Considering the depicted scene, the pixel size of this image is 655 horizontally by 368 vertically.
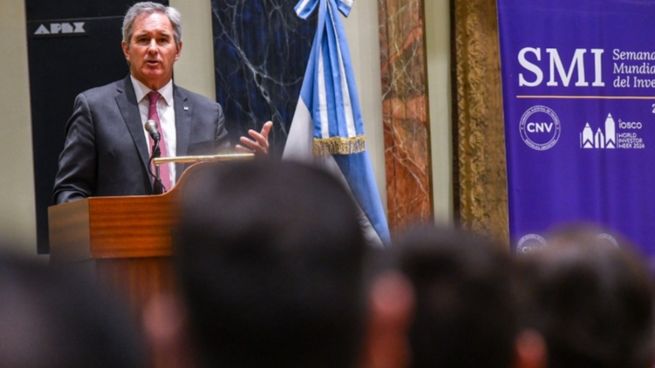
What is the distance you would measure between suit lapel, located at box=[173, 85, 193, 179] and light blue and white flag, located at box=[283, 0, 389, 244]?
6.46 feet

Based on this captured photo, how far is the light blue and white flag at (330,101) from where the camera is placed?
7.53 metres

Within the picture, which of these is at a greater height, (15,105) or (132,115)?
(15,105)

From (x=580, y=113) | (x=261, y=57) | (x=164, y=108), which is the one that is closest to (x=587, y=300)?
A: (x=164, y=108)

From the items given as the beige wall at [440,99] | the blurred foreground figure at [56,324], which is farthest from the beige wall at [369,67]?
the blurred foreground figure at [56,324]

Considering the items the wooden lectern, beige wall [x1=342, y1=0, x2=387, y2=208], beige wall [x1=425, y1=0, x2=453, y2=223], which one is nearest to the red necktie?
the wooden lectern

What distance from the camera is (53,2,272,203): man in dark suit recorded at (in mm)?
5367

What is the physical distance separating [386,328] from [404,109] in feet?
24.6

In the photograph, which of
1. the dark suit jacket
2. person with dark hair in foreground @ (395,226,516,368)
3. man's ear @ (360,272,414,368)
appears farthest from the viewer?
the dark suit jacket

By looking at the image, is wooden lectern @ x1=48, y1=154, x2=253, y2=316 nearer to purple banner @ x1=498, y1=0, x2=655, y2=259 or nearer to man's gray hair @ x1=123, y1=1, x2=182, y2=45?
man's gray hair @ x1=123, y1=1, x2=182, y2=45

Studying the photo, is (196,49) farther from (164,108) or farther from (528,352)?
(528,352)

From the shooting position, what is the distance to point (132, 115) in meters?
5.52

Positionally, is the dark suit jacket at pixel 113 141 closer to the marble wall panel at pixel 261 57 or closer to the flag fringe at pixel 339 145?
the flag fringe at pixel 339 145

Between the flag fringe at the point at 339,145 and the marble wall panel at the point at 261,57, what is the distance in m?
0.63

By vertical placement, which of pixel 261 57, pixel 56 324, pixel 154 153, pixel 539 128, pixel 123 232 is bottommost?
pixel 123 232
